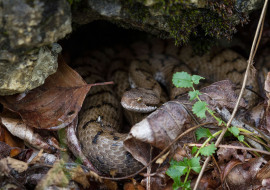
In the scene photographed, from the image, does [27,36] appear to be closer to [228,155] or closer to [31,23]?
[31,23]

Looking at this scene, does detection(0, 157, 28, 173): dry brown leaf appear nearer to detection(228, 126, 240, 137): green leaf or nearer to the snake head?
the snake head

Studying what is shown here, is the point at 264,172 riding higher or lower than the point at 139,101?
higher

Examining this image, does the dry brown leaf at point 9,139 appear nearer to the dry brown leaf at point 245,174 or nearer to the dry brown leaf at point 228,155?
the dry brown leaf at point 228,155

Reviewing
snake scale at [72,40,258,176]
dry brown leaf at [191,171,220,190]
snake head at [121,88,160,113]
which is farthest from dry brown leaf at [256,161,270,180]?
snake head at [121,88,160,113]

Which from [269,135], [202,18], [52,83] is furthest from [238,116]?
[52,83]

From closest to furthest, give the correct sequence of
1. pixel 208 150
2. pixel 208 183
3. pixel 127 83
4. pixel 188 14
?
pixel 208 150 → pixel 208 183 → pixel 188 14 → pixel 127 83

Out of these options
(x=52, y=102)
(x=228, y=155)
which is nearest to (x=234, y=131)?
(x=228, y=155)

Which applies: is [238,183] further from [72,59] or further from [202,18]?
[72,59]
